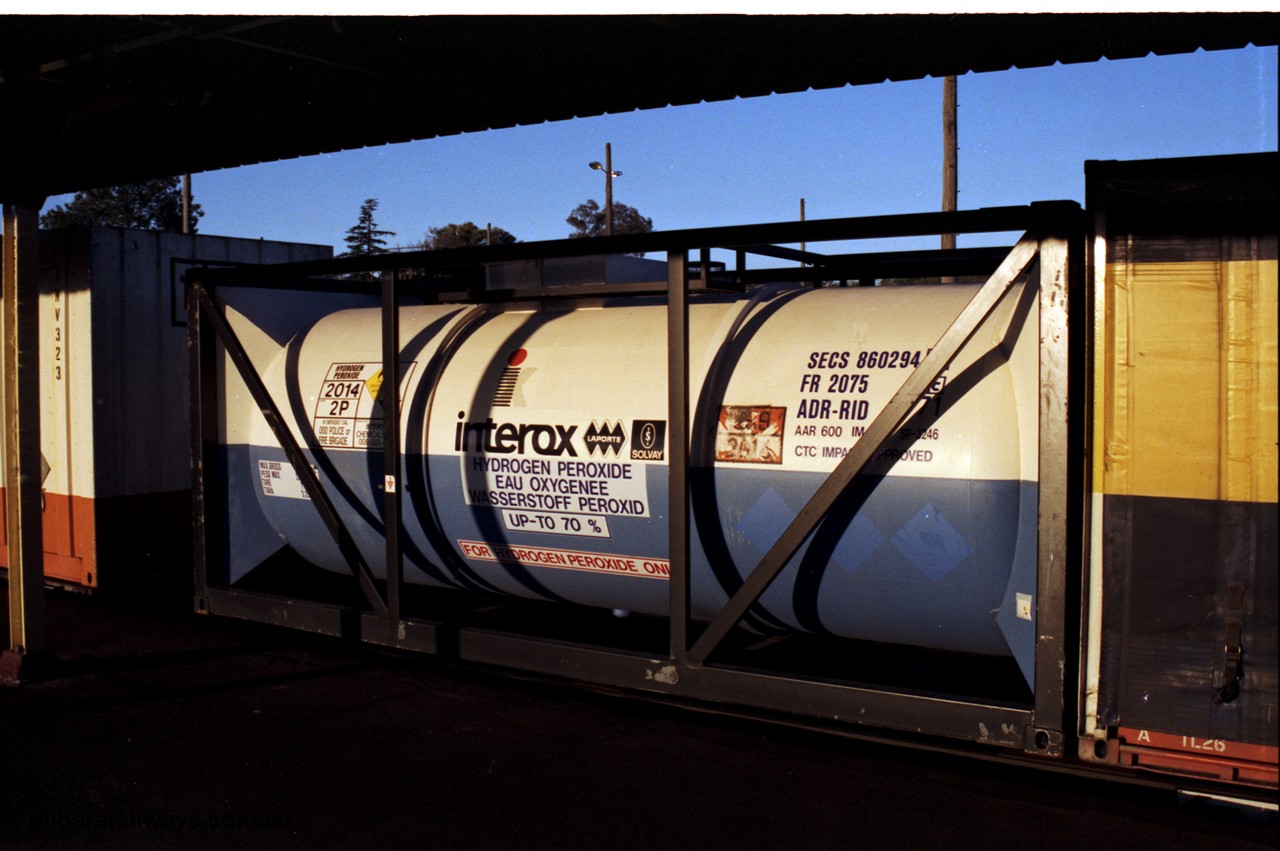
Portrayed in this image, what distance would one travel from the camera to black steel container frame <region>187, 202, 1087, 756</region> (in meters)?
4.89

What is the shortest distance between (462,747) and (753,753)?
1618 millimetres

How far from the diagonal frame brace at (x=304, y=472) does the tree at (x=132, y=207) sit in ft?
192

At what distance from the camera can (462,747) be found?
6328mm

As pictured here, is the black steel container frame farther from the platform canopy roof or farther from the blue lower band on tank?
the platform canopy roof

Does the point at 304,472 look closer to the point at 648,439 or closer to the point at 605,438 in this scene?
the point at 605,438

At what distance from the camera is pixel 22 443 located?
7594 millimetres

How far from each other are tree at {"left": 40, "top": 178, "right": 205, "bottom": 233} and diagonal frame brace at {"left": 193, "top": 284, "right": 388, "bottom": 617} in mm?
58434

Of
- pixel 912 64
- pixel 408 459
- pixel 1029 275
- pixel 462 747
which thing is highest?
pixel 912 64

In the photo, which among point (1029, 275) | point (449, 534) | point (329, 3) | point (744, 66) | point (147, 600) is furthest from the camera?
point (147, 600)

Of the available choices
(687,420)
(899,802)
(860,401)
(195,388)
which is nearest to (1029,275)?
(860,401)

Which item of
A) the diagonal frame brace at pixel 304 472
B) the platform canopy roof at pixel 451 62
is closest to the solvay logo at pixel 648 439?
the diagonal frame brace at pixel 304 472

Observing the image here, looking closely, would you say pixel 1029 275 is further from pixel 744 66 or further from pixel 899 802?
pixel 744 66

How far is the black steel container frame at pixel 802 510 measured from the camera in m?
4.89

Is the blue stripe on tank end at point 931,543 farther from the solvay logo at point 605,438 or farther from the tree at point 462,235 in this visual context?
the tree at point 462,235
